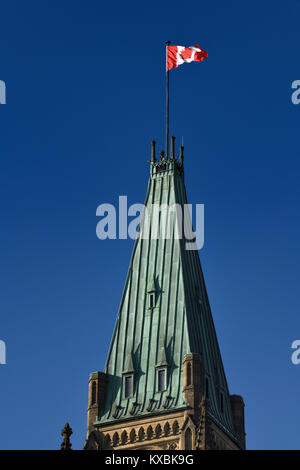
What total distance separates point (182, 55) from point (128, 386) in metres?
28.9

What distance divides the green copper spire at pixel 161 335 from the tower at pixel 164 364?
77mm

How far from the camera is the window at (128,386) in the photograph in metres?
106

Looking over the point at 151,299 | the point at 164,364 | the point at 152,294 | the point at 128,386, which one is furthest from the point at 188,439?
the point at 152,294

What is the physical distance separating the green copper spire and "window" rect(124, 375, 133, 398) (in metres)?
0.08

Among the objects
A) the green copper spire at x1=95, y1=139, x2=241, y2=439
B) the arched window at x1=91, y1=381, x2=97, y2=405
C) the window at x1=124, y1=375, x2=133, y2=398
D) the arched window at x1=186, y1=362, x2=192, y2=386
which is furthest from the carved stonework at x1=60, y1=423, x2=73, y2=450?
the arched window at x1=186, y1=362, x2=192, y2=386

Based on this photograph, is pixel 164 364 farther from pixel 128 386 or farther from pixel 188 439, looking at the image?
pixel 188 439

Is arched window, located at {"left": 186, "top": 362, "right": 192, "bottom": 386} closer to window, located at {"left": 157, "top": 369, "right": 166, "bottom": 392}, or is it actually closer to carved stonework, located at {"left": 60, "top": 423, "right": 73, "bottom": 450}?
window, located at {"left": 157, "top": 369, "right": 166, "bottom": 392}

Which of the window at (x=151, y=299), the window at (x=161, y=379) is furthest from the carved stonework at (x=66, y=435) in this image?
the window at (x=151, y=299)

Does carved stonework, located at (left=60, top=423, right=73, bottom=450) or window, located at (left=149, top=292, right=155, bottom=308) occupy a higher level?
window, located at (left=149, top=292, right=155, bottom=308)

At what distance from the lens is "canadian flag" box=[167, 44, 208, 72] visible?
11619cm

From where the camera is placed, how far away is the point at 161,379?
106 meters

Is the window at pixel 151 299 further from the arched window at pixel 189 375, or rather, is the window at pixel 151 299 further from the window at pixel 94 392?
the arched window at pixel 189 375
